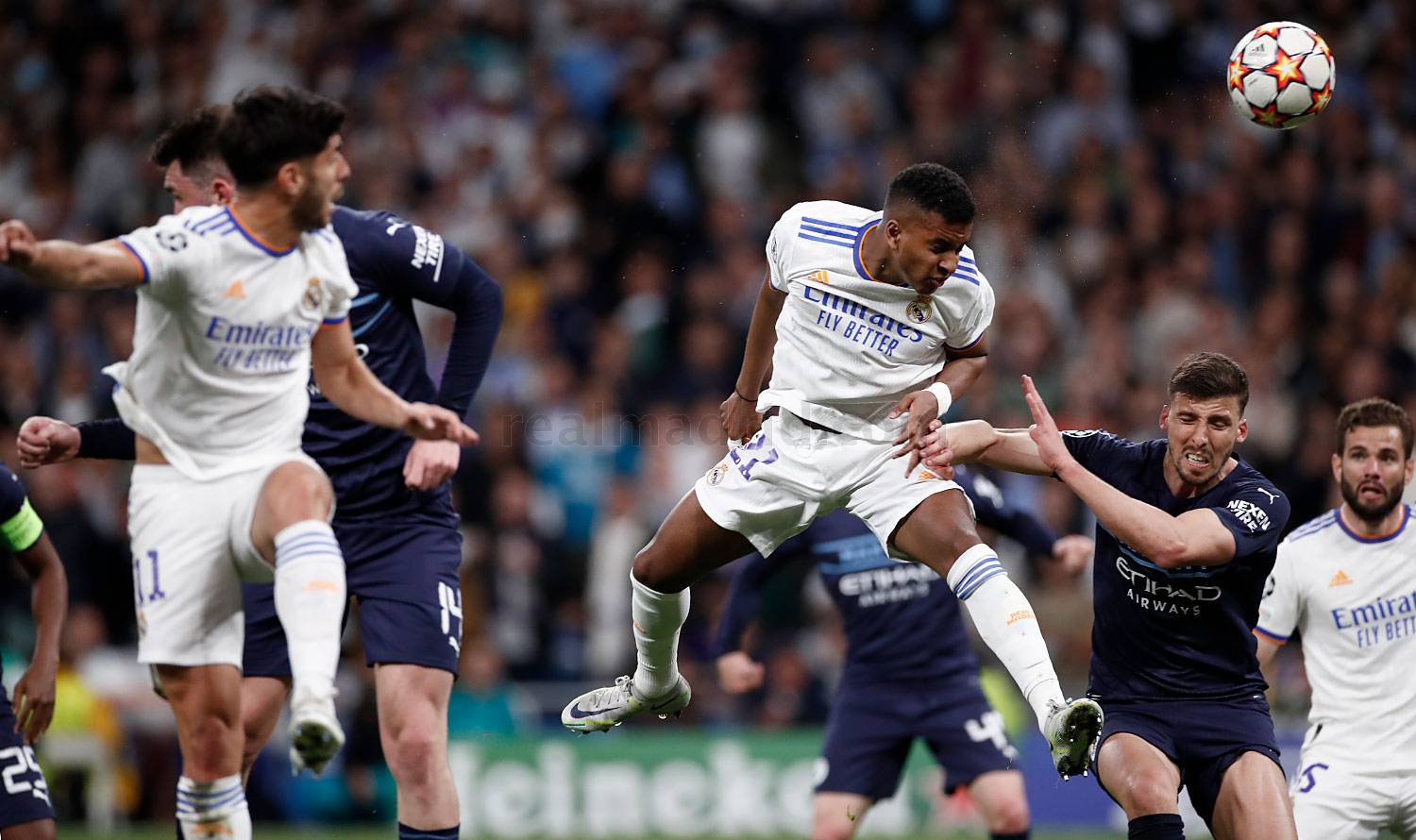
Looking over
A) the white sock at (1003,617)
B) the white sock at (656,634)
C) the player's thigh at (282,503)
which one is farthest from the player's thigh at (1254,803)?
the player's thigh at (282,503)

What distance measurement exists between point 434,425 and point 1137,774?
286cm

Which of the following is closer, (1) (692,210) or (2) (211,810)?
(2) (211,810)

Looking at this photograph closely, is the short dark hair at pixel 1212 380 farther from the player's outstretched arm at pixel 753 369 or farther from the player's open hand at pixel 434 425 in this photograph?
the player's open hand at pixel 434 425

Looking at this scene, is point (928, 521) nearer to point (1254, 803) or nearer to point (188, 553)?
point (1254, 803)

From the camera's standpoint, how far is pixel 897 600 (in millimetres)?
8844

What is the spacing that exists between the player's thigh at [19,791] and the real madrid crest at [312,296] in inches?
74.7

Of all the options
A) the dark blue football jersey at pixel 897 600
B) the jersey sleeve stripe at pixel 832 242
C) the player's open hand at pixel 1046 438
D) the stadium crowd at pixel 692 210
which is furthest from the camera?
the stadium crowd at pixel 692 210

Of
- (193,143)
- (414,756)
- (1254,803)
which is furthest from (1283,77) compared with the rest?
(414,756)

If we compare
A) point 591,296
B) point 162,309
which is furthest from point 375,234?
point 591,296

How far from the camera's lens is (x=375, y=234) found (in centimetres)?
689

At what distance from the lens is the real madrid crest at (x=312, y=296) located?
5.87 meters

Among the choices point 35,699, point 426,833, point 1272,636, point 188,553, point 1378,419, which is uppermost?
point 1378,419

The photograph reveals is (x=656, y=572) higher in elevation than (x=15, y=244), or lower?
lower

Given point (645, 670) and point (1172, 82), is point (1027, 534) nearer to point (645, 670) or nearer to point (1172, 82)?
point (645, 670)
